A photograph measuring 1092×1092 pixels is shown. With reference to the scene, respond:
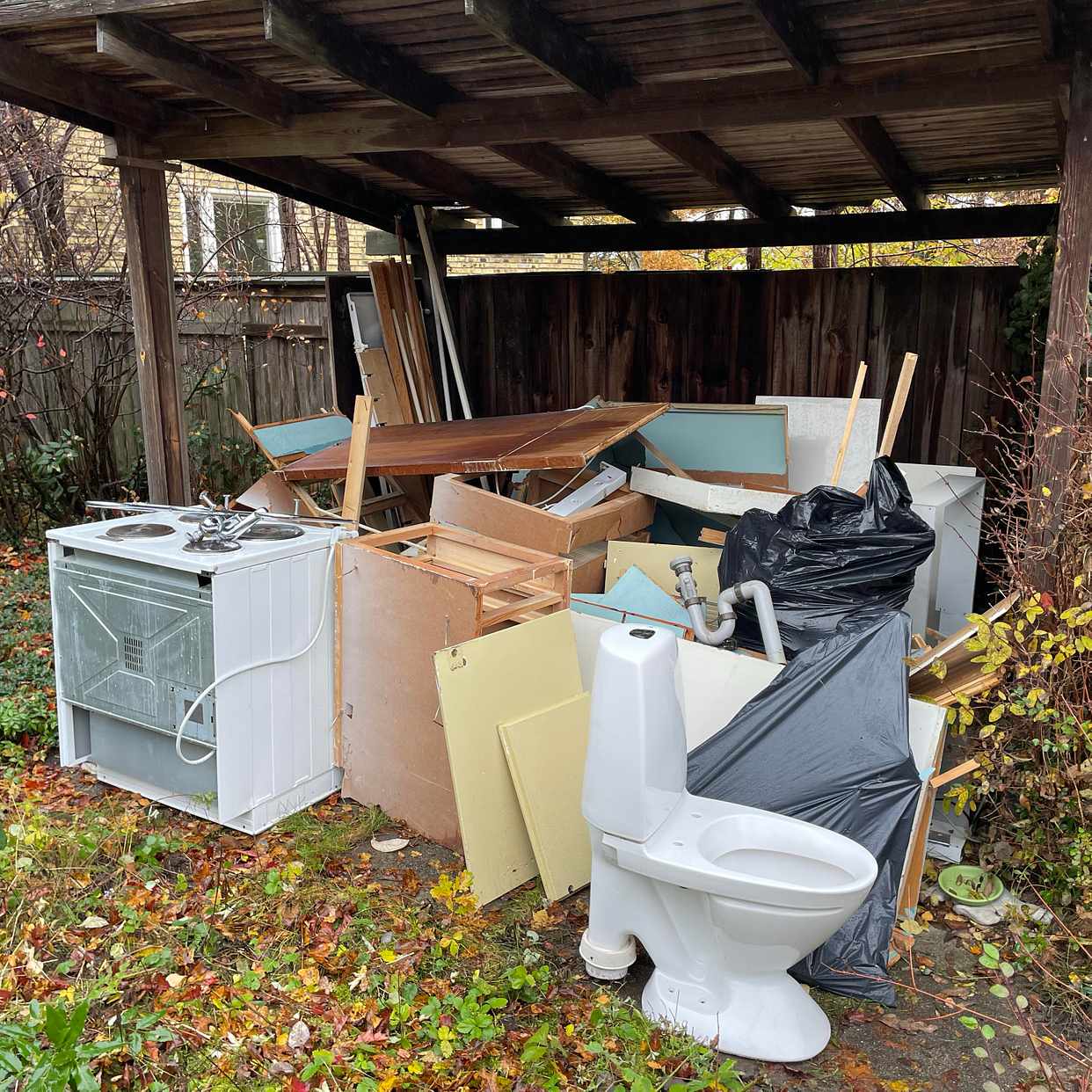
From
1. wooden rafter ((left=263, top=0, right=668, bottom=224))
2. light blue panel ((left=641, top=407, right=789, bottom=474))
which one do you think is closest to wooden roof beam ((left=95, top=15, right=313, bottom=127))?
wooden rafter ((left=263, top=0, right=668, bottom=224))

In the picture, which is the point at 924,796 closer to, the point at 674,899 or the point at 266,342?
the point at 674,899

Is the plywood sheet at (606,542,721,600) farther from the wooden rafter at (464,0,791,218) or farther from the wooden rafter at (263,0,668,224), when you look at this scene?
the wooden rafter at (263,0,668,224)

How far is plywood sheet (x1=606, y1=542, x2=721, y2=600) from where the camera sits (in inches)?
179

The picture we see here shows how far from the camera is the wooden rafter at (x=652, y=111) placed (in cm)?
343

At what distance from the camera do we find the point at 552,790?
3461mm

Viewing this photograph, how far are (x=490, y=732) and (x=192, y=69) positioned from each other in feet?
9.56

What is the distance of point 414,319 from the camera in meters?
6.52

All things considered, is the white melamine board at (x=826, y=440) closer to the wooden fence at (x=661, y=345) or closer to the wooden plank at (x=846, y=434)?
the wooden plank at (x=846, y=434)

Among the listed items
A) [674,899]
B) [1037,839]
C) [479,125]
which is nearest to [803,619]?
[1037,839]

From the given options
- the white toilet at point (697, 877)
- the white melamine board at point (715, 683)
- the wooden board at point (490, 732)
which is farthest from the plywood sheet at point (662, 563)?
the white toilet at point (697, 877)

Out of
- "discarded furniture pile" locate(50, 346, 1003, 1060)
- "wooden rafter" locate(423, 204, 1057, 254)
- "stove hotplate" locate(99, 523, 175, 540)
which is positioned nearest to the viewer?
"discarded furniture pile" locate(50, 346, 1003, 1060)

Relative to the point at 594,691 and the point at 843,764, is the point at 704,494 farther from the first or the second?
the point at 594,691

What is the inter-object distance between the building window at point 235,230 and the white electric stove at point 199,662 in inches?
270

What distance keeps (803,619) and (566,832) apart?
124 centimetres
